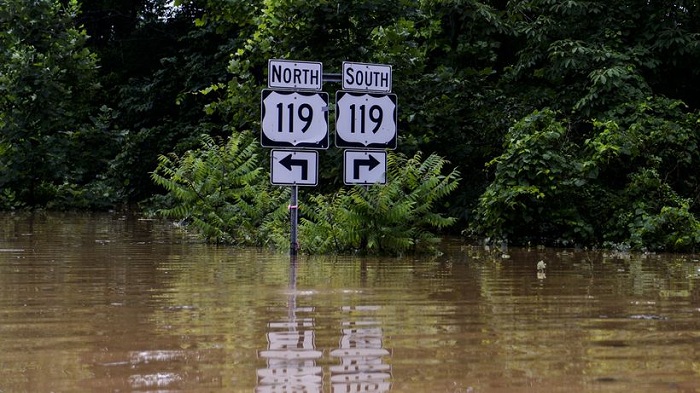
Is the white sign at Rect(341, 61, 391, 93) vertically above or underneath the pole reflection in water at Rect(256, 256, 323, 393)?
above

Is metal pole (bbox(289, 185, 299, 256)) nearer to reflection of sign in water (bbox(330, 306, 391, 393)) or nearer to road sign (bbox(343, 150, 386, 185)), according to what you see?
road sign (bbox(343, 150, 386, 185))

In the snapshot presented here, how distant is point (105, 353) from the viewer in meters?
5.73

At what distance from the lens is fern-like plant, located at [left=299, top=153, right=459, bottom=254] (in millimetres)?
13133

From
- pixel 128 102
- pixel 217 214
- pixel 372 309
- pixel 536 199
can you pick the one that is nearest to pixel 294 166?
pixel 217 214

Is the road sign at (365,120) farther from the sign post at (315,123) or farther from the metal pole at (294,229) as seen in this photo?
the metal pole at (294,229)

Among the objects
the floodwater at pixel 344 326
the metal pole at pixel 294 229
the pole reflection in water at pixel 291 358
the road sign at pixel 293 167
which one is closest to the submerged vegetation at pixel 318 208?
the metal pole at pixel 294 229

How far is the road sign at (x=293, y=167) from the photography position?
1316 centimetres

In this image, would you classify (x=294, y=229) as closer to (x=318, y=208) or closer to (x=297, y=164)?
(x=297, y=164)

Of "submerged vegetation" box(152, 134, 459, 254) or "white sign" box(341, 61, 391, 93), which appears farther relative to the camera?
"white sign" box(341, 61, 391, 93)

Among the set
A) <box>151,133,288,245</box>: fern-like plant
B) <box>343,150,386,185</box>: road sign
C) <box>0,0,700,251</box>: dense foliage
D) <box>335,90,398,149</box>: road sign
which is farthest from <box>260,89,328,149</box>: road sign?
<box>151,133,288,245</box>: fern-like plant

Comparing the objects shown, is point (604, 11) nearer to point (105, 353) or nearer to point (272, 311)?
point (272, 311)

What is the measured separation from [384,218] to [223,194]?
4070 millimetres

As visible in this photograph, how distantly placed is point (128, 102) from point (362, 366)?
32.9m

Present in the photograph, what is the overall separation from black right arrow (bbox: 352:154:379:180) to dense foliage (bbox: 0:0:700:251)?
0.23 m
